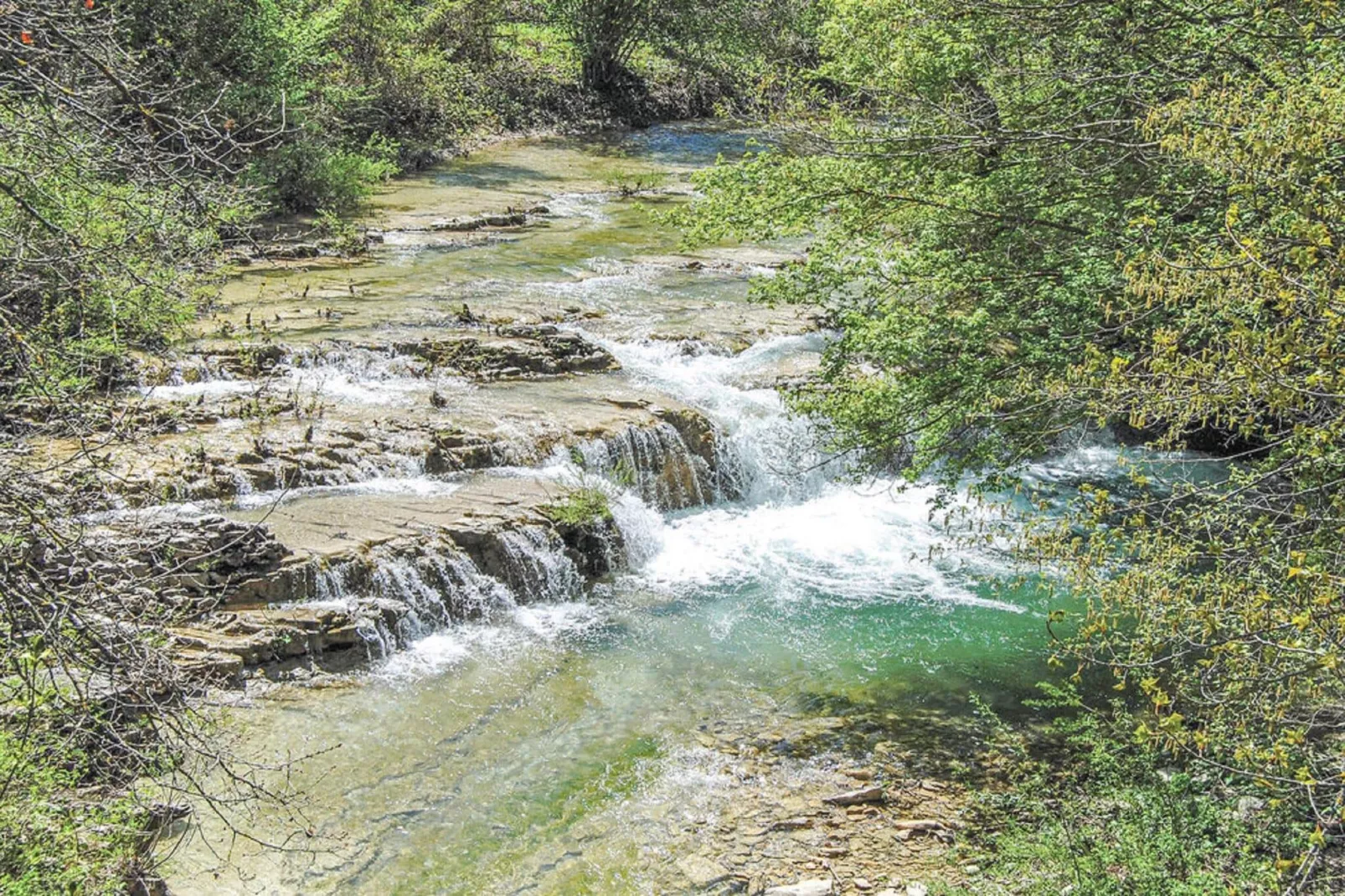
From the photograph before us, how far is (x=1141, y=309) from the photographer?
6320mm

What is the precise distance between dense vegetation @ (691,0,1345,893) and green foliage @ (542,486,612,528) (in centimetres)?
269

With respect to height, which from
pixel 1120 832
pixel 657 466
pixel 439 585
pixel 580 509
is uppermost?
pixel 580 509

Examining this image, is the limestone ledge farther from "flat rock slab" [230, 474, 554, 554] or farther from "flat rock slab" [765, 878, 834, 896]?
"flat rock slab" [765, 878, 834, 896]

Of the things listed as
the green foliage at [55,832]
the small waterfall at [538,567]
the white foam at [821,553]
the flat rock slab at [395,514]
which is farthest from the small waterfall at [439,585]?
the green foliage at [55,832]

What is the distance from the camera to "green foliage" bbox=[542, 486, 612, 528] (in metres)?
9.98

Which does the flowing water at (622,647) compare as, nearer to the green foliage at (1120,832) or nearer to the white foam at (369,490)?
the white foam at (369,490)

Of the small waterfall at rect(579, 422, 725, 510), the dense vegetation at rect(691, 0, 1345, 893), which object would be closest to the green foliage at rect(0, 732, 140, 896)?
the dense vegetation at rect(691, 0, 1345, 893)

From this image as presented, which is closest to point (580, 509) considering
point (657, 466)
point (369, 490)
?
point (657, 466)

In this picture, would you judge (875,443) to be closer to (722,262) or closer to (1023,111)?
(1023,111)

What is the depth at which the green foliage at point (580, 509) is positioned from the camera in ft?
32.7

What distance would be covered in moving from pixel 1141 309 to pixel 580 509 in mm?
5308

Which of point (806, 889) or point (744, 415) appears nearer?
point (806, 889)

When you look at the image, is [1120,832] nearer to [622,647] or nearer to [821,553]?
[622,647]

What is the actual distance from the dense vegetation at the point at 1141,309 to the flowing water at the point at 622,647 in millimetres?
1056
